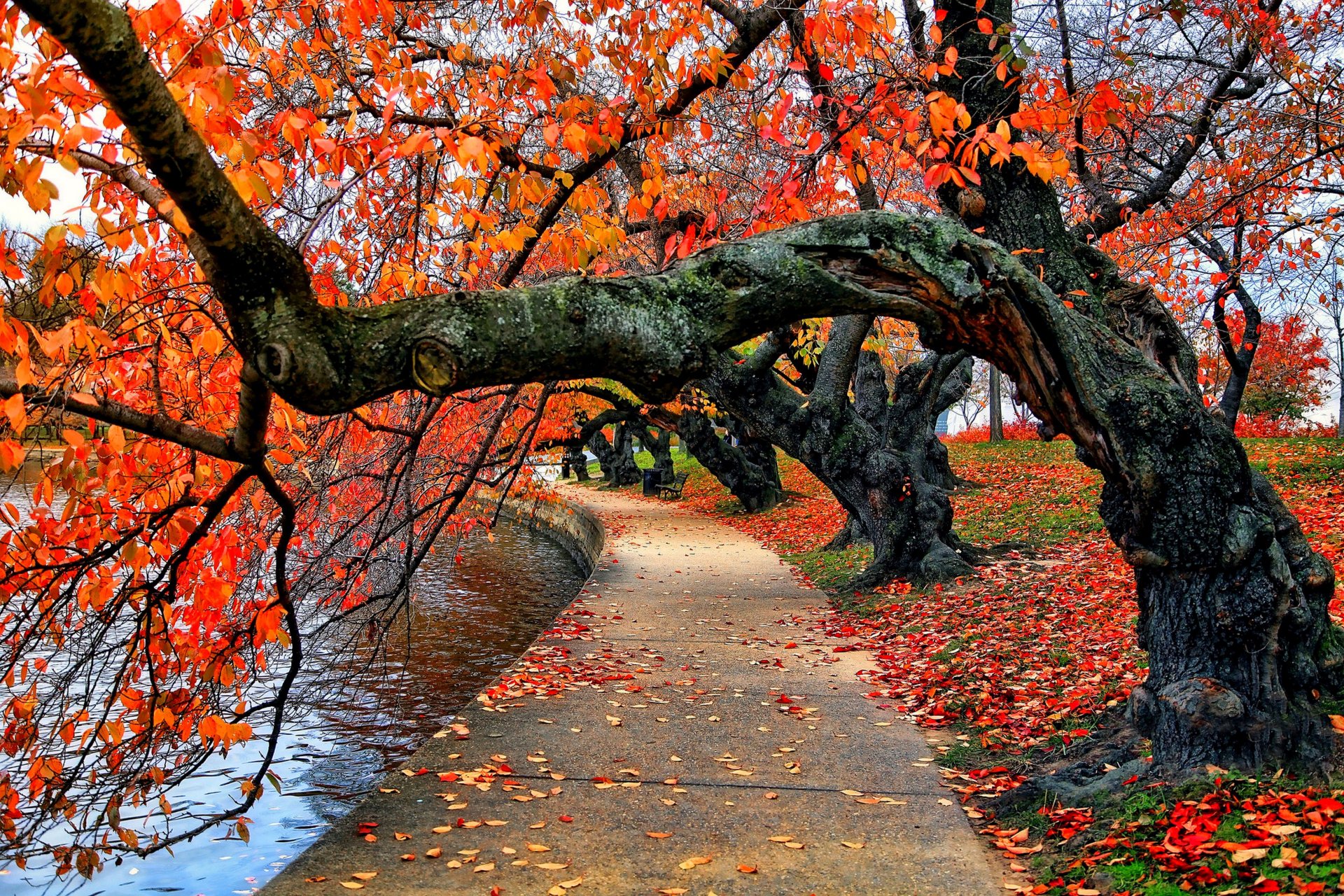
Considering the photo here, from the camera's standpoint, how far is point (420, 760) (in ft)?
20.8

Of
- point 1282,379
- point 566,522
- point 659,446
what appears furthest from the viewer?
point 659,446

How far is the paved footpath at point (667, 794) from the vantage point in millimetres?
4594

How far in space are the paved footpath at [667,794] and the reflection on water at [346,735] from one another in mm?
801

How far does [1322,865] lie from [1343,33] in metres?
10.3

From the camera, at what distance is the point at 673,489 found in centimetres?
2980

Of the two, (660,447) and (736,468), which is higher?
(660,447)

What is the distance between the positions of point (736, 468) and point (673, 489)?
23.4 ft

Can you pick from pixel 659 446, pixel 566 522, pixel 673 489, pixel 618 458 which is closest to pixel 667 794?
pixel 566 522

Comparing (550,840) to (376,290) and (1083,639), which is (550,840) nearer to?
(376,290)

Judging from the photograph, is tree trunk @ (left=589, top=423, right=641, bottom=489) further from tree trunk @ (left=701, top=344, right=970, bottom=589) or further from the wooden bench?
tree trunk @ (left=701, top=344, right=970, bottom=589)

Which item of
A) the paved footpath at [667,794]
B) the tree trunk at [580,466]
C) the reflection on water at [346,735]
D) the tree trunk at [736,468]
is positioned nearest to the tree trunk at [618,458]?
the tree trunk at [580,466]

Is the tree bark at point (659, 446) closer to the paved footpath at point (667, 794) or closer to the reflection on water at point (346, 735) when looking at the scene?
the reflection on water at point (346, 735)

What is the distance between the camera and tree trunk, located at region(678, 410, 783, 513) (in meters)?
21.5

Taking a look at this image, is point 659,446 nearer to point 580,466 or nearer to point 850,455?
point 580,466
